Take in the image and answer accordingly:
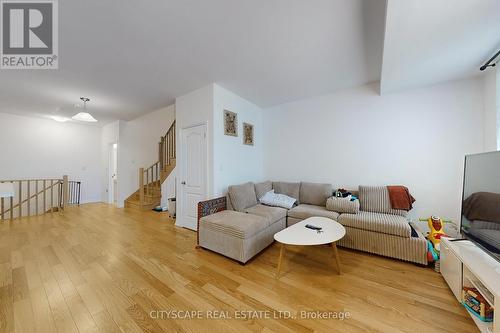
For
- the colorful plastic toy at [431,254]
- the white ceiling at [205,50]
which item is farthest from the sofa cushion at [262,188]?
the colorful plastic toy at [431,254]

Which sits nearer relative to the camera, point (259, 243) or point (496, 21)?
point (496, 21)

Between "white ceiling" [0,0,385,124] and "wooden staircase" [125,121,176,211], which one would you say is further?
"wooden staircase" [125,121,176,211]

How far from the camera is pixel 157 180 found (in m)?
5.65

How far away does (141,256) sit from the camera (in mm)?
2381

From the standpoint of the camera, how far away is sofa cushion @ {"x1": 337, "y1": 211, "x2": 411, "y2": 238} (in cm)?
221

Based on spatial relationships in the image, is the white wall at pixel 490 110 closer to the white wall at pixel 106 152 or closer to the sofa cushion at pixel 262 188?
the sofa cushion at pixel 262 188

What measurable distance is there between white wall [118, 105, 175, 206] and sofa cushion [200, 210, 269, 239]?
12.9 feet

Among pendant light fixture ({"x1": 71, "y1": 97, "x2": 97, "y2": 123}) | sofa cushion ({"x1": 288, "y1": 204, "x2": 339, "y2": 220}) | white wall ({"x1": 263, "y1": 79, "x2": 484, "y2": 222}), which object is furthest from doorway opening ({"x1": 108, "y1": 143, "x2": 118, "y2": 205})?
sofa cushion ({"x1": 288, "y1": 204, "x2": 339, "y2": 220})

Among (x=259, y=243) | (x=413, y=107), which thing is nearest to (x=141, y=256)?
(x=259, y=243)

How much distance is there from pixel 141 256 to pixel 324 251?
2458 millimetres

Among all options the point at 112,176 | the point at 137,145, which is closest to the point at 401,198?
the point at 137,145

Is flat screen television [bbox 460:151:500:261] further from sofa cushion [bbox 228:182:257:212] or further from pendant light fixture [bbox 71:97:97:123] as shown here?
pendant light fixture [bbox 71:97:97:123]

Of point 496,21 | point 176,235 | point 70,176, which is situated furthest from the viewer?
point 70,176

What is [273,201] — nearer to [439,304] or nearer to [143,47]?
[439,304]
